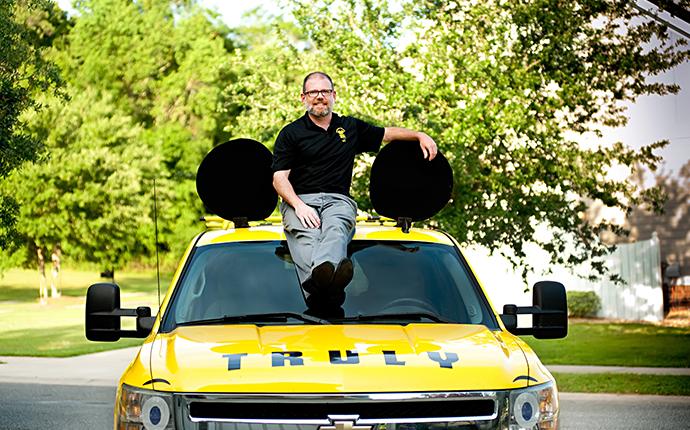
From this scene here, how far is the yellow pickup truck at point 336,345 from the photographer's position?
5105 mm

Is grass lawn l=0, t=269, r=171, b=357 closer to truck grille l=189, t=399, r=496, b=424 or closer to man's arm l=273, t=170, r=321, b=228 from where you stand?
man's arm l=273, t=170, r=321, b=228

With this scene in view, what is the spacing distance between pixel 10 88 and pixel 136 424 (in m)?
13.3

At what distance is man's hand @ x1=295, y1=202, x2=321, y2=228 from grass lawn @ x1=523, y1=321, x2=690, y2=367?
14.1 meters

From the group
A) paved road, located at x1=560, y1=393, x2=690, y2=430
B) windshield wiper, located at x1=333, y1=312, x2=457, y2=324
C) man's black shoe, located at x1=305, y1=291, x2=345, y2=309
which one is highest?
man's black shoe, located at x1=305, y1=291, x2=345, y2=309

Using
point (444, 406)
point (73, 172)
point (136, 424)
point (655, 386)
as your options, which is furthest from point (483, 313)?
point (73, 172)

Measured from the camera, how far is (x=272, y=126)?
919 inches

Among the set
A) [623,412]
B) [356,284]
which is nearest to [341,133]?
[356,284]

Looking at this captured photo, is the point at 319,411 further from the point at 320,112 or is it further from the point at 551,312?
the point at 320,112

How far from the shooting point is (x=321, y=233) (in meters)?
6.44

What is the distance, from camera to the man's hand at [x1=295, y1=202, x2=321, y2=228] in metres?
6.43

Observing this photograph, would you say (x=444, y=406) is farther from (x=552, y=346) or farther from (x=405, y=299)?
(x=552, y=346)

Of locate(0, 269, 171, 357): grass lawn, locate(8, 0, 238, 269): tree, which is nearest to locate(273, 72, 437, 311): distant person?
locate(0, 269, 171, 357): grass lawn

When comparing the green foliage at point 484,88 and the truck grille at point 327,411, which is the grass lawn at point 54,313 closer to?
the green foliage at point 484,88

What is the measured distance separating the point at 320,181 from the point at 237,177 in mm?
565
